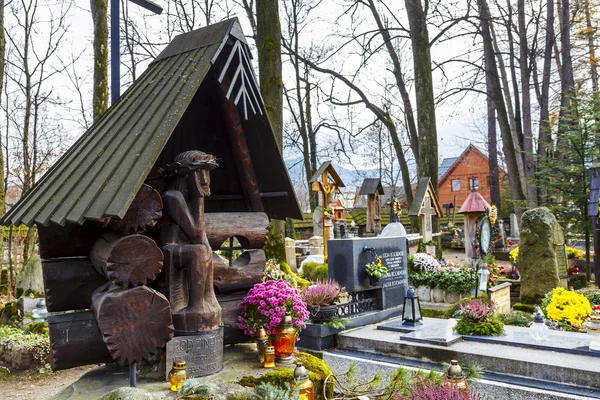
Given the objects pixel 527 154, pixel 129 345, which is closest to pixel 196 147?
pixel 129 345

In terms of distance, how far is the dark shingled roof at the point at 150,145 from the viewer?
350cm

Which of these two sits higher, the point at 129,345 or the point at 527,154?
the point at 527,154

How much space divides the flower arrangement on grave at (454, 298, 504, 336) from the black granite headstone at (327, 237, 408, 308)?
6.38 ft

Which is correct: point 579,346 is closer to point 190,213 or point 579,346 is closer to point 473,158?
point 190,213

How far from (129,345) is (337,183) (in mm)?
15143

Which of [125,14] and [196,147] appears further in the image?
[125,14]

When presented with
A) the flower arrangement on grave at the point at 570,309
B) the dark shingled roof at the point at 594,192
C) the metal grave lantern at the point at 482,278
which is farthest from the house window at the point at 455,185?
the flower arrangement on grave at the point at 570,309

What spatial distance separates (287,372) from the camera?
14.2 feet

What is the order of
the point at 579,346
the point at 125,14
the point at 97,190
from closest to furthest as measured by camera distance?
1. the point at 97,190
2. the point at 579,346
3. the point at 125,14

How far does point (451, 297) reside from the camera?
11.8m

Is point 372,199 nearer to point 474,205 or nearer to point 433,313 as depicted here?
point 474,205

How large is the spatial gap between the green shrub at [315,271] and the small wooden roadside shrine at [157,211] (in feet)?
31.0

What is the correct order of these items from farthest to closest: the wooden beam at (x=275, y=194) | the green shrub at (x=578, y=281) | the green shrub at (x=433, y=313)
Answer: the green shrub at (x=578, y=281) < the green shrub at (x=433, y=313) < the wooden beam at (x=275, y=194)

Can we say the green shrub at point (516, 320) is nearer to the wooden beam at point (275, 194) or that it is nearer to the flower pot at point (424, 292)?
the flower pot at point (424, 292)
